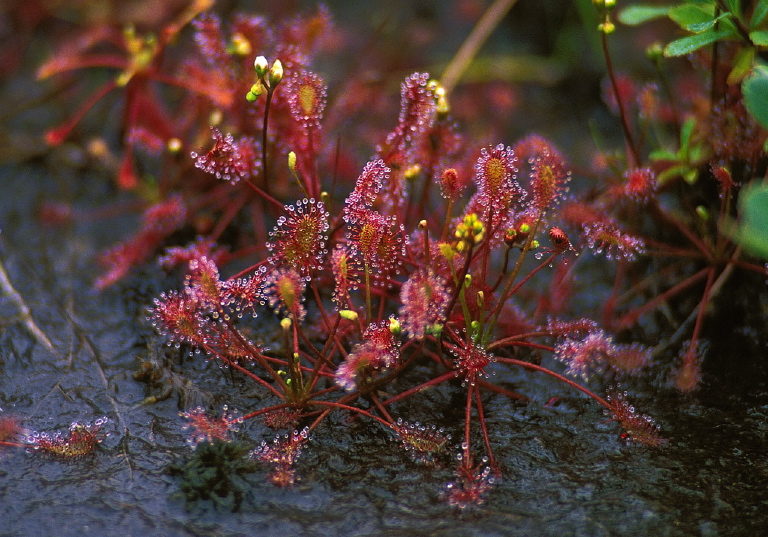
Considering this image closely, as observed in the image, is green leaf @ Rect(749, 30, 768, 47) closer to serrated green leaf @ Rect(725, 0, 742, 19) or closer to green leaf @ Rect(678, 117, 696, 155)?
serrated green leaf @ Rect(725, 0, 742, 19)

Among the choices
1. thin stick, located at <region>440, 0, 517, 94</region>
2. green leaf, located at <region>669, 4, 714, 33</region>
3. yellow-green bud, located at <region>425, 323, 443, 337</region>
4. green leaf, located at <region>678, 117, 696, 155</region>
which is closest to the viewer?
yellow-green bud, located at <region>425, 323, 443, 337</region>

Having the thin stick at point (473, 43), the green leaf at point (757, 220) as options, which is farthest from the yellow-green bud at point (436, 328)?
the thin stick at point (473, 43)

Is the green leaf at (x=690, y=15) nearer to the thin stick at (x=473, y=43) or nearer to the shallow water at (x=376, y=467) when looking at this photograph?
the shallow water at (x=376, y=467)

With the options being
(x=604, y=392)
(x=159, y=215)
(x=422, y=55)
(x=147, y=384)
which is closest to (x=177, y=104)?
(x=159, y=215)

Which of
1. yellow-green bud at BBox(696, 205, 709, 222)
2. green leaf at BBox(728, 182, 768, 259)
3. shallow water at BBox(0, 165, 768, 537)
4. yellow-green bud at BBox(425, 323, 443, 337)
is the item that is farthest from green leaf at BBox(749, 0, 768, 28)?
yellow-green bud at BBox(425, 323, 443, 337)

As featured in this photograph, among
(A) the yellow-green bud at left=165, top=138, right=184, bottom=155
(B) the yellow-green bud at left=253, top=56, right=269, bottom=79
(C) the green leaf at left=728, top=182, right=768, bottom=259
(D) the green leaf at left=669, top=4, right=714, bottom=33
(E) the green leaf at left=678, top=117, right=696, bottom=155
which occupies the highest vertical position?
(D) the green leaf at left=669, top=4, right=714, bottom=33

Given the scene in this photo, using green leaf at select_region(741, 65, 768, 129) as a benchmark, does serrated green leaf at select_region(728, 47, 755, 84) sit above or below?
above

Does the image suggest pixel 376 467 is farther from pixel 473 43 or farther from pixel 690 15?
pixel 473 43
